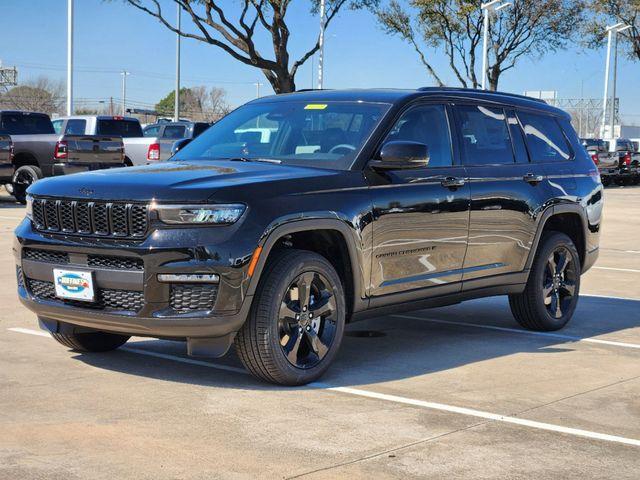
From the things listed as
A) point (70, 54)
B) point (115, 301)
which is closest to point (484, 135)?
point (115, 301)

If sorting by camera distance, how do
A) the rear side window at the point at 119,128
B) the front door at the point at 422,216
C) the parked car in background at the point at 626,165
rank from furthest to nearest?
1. the parked car in background at the point at 626,165
2. the rear side window at the point at 119,128
3. the front door at the point at 422,216

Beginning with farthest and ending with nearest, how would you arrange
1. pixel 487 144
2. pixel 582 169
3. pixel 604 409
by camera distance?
1. pixel 582 169
2. pixel 487 144
3. pixel 604 409

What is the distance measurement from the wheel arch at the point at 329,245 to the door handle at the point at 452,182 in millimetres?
1045

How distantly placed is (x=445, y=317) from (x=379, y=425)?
12.3 ft

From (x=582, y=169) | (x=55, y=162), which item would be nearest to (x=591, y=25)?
(x=55, y=162)

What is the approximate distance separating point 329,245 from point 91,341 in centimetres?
174

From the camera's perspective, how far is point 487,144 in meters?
7.96

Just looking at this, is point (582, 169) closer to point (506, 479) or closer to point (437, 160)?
point (437, 160)

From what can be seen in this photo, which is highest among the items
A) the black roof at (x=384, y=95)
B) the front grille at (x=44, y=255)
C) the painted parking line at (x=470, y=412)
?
the black roof at (x=384, y=95)

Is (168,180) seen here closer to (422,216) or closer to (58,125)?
(422,216)

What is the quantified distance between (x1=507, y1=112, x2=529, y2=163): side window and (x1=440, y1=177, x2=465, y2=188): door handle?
96cm

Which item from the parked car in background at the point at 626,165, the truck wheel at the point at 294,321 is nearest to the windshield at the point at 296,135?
the truck wheel at the point at 294,321

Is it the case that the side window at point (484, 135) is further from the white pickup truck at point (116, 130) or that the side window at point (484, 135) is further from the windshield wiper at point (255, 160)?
the white pickup truck at point (116, 130)

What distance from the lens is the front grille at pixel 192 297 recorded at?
5.81m
